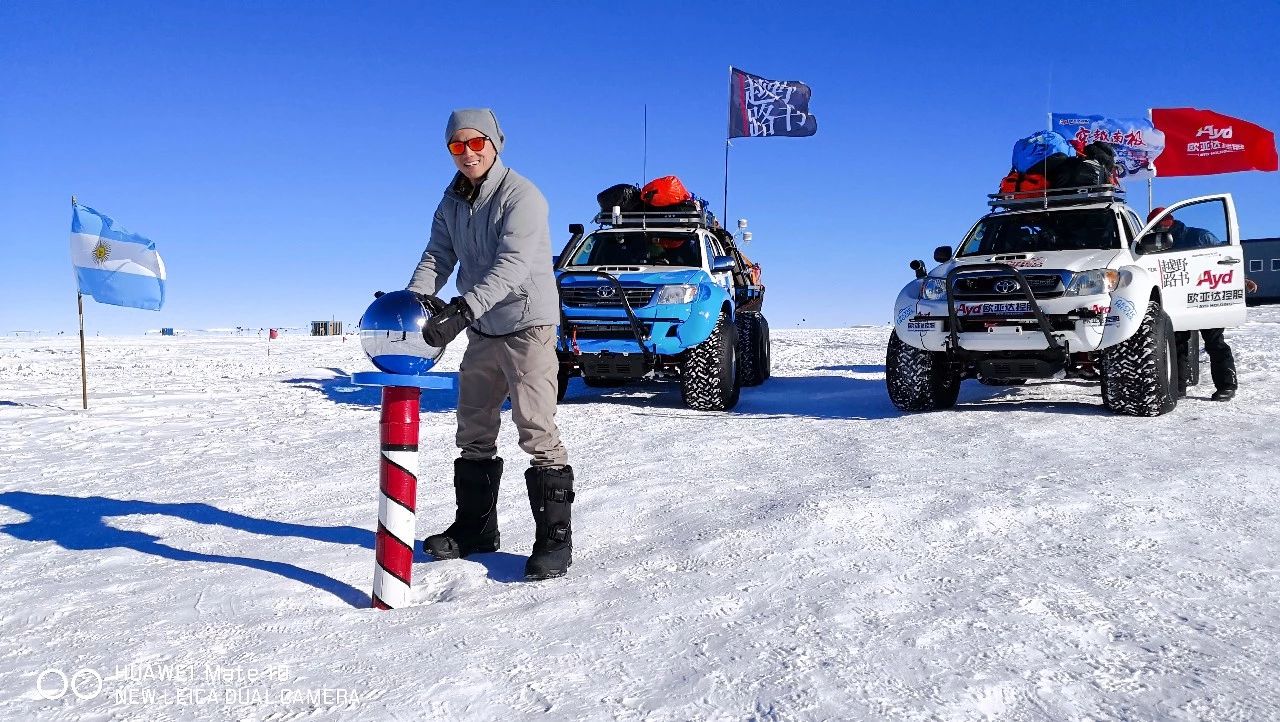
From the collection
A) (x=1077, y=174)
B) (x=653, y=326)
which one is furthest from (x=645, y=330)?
(x=1077, y=174)

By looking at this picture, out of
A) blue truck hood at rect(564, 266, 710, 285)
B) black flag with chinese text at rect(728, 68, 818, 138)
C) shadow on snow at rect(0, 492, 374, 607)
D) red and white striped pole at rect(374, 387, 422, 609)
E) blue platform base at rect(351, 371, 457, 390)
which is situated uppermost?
black flag with chinese text at rect(728, 68, 818, 138)

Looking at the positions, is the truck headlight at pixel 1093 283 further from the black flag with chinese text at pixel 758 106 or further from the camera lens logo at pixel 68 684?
the black flag with chinese text at pixel 758 106

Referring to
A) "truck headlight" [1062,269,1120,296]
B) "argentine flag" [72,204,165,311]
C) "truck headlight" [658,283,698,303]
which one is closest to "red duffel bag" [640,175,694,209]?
"truck headlight" [658,283,698,303]

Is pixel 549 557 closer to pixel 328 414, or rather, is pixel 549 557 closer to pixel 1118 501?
pixel 1118 501

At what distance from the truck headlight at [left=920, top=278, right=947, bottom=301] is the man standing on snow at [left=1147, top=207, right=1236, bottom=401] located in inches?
80.7

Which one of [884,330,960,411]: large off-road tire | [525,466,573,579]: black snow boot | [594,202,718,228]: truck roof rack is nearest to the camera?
[525,466,573,579]: black snow boot

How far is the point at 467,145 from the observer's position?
130 inches

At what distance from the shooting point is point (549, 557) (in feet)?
10.5

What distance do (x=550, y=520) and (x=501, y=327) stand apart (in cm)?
76

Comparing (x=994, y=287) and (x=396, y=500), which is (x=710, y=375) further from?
(x=396, y=500)

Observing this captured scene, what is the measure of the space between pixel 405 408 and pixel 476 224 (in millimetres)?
836

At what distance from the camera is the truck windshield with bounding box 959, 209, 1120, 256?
284 inches

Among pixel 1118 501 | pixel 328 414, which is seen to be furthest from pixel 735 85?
pixel 1118 501

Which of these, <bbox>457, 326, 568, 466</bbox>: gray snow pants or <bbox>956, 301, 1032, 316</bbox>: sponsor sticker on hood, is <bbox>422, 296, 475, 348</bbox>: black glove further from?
<bbox>956, 301, 1032, 316</bbox>: sponsor sticker on hood
